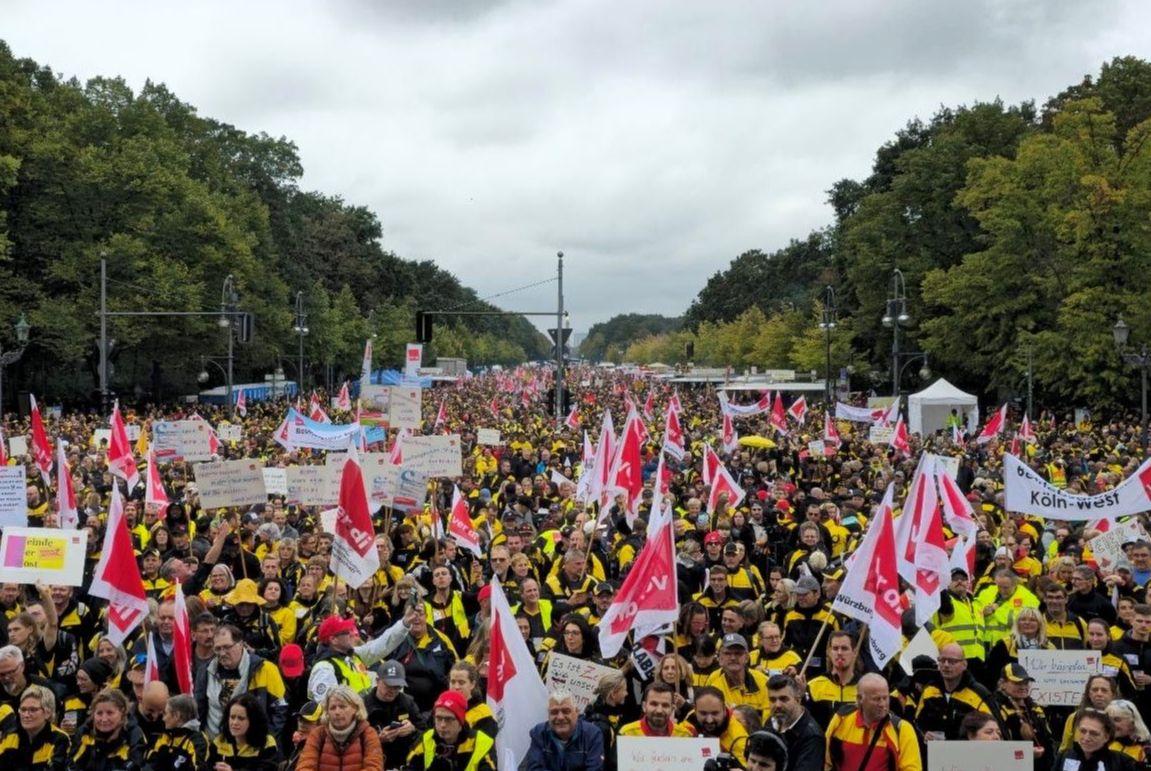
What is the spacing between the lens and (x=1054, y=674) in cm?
811

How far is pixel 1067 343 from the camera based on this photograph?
41906 mm

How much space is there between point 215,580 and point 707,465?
8927 millimetres

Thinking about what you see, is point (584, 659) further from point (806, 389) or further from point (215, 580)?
point (806, 389)

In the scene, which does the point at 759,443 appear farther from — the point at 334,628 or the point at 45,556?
the point at 334,628

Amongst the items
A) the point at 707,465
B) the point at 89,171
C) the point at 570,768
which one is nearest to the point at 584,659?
the point at 570,768

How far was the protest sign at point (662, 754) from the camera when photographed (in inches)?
235

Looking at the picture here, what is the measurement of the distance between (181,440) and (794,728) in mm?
14600

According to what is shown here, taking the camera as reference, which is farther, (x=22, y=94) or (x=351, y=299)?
(x=351, y=299)

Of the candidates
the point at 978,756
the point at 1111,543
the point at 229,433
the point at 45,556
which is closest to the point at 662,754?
the point at 978,756

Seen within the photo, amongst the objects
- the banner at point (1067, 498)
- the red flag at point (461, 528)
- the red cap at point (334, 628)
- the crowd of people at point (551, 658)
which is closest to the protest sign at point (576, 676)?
the crowd of people at point (551, 658)

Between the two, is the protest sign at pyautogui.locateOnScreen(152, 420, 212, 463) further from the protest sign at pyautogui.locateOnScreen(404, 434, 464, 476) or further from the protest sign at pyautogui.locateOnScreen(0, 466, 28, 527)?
the protest sign at pyautogui.locateOnScreen(0, 466, 28, 527)

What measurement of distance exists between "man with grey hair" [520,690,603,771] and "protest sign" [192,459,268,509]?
7.74 m

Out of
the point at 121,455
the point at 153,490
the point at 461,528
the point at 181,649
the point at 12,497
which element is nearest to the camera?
the point at 181,649

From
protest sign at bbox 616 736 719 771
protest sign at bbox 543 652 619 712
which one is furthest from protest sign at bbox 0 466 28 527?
protest sign at bbox 616 736 719 771
